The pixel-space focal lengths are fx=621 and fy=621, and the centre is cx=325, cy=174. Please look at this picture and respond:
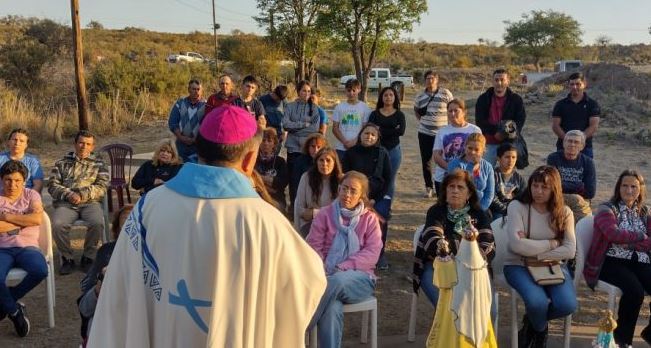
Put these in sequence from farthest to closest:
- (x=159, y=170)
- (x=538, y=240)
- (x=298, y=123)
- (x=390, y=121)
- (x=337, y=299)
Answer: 1. (x=298, y=123)
2. (x=390, y=121)
3. (x=159, y=170)
4. (x=538, y=240)
5. (x=337, y=299)

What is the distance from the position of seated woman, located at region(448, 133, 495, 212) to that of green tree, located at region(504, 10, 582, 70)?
51.0 meters

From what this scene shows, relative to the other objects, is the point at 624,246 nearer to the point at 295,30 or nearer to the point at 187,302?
the point at 187,302

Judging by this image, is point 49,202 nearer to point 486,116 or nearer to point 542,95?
point 486,116

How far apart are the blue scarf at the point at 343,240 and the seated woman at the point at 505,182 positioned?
1.62 m

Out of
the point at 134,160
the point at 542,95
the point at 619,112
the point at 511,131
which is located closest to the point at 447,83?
the point at 542,95

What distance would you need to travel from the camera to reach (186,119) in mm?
7703

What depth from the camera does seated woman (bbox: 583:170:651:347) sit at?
14.3 feet

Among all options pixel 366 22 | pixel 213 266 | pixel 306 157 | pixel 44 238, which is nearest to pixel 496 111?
pixel 306 157

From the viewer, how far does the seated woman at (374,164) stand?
5.98m

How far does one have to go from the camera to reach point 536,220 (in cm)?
444

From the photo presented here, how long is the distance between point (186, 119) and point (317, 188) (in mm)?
2884

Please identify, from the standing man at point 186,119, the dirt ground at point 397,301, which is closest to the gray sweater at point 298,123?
the standing man at point 186,119

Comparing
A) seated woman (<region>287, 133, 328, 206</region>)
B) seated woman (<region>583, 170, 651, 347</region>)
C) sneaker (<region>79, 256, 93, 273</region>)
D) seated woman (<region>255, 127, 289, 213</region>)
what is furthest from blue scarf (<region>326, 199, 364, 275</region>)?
sneaker (<region>79, 256, 93, 273</region>)

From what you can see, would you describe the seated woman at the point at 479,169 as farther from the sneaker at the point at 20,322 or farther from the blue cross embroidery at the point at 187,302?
the blue cross embroidery at the point at 187,302
